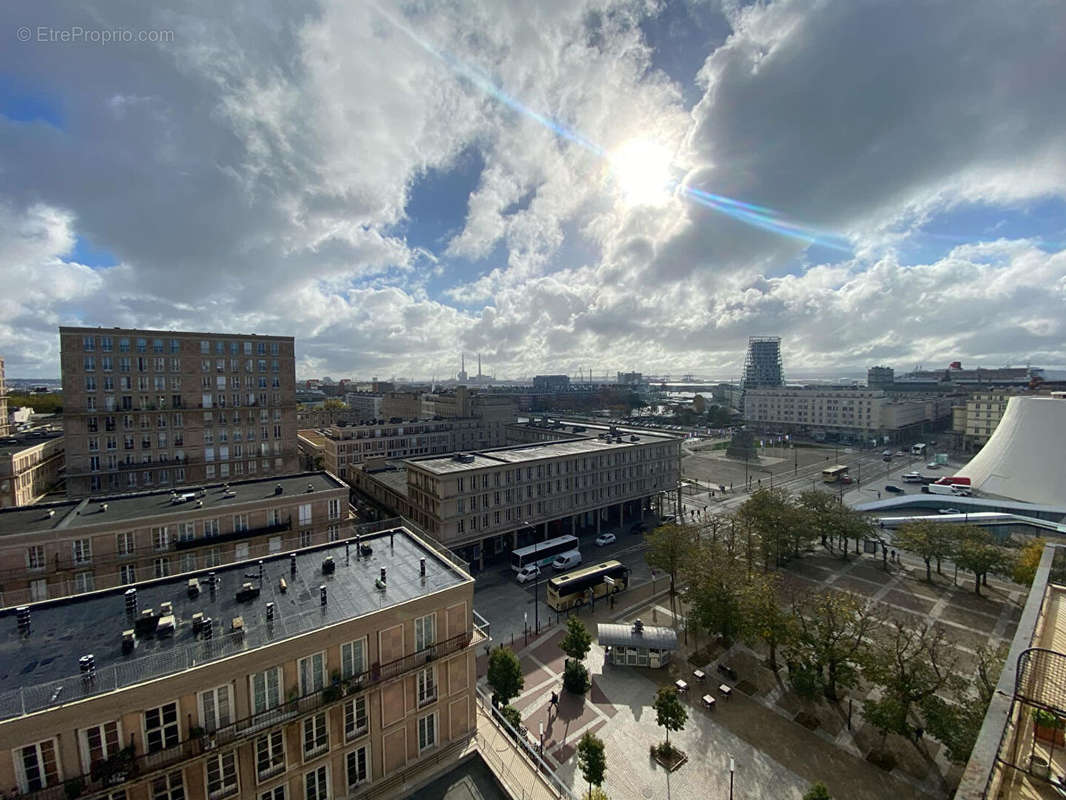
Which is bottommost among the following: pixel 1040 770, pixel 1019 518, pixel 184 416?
pixel 1019 518

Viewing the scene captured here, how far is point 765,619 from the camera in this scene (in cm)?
2908

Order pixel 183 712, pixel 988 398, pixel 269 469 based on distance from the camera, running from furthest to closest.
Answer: pixel 988 398, pixel 269 469, pixel 183 712

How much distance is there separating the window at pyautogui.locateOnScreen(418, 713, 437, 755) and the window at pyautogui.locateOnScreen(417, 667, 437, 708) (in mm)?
670

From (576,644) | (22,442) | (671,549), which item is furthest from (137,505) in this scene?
(22,442)

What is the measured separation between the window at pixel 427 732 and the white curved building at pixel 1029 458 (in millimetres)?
84085

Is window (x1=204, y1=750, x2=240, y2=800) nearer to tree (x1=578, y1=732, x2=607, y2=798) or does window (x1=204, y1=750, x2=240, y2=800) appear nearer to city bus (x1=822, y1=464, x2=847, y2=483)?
tree (x1=578, y1=732, x2=607, y2=798)

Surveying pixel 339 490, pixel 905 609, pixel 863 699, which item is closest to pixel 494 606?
pixel 339 490

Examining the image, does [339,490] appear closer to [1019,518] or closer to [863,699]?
[863,699]

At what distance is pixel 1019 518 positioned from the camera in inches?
2147

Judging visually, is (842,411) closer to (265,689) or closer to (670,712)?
(670,712)

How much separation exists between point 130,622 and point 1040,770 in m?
25.6

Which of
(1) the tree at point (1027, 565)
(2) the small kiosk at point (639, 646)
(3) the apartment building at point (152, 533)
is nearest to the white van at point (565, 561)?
(2) the small kiosk at point (639, 646)

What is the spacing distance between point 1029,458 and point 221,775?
96432mm

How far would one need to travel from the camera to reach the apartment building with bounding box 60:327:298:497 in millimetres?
52250
